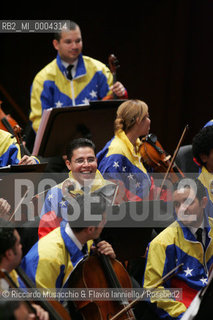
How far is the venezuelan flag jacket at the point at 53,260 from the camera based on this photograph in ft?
6.52

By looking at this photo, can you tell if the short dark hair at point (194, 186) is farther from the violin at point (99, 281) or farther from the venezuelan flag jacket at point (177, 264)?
the violin at point (99, 281)

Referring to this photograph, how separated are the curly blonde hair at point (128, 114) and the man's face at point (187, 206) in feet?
2.69

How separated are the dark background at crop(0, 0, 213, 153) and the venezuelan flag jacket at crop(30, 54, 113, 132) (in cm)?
102

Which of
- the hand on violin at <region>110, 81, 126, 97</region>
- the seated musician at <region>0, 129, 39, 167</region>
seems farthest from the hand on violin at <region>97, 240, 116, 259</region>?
the hand on violin at <region>110, 81, 126, 97</region>

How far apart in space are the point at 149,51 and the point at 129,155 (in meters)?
1.96

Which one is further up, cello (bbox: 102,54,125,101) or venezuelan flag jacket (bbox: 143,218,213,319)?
cello (bbox: 102,54,125,101)

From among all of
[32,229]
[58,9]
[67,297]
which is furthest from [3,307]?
[58,9]

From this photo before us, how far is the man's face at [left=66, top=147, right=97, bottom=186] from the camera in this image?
265 cm

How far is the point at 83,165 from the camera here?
266 cm

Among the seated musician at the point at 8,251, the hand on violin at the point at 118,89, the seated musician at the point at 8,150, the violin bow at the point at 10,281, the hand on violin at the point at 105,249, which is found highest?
the hand on violin at the point at 118,89

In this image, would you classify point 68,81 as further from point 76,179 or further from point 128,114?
point 76,179

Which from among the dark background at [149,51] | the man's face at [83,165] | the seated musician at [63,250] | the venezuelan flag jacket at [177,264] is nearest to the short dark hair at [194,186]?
the venezuelan flag jacket at [177,264]

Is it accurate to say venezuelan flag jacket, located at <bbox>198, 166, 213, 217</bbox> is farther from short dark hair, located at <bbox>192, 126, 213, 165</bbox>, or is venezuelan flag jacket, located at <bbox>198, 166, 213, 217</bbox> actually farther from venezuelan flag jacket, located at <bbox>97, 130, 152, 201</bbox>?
venezuelan flag jacket, located at <bbox>97, 130, 152, 201</bbox>

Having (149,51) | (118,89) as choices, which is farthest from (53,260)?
(149,51)
